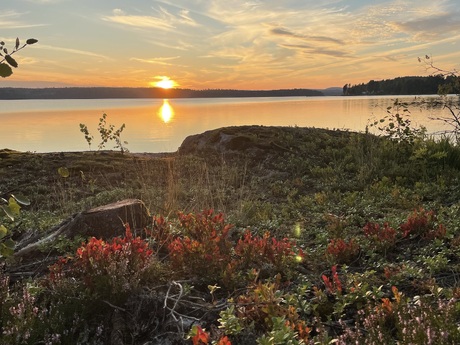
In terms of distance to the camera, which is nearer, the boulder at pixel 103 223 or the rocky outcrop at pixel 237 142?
the boulder at pixel 103 223

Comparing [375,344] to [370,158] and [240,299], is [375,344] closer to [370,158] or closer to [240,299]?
[240,299]

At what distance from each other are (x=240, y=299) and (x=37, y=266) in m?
2.99

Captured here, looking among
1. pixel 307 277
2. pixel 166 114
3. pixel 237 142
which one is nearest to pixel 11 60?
pixel 307 277

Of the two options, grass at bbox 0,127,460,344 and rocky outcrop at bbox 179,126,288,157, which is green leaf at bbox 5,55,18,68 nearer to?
grass at bbox 0,127,460,344

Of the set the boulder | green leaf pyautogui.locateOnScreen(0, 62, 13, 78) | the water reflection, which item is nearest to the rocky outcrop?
the boulder

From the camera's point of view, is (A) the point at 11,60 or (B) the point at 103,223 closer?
(A) the point at 11,60

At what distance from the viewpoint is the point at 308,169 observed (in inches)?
526

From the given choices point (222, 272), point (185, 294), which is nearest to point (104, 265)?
point (185, 294)

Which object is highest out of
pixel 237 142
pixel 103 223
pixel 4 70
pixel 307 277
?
pixel 4 70

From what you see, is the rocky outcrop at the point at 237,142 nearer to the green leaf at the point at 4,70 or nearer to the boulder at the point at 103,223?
the boulder at the point at 103,223

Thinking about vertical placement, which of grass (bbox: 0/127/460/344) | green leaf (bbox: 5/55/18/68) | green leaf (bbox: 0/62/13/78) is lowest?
grass (bbox: 0/127/460/344)

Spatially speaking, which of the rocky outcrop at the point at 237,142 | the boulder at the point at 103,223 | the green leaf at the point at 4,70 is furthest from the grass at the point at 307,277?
the rocky outcrop at the point at 237,142

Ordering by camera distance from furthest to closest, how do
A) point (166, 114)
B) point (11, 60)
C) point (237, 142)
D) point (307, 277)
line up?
point (166, 114) < point (237, 142) < point (307, 277) < point (11, 60)

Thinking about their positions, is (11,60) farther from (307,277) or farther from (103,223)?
(103,223)
